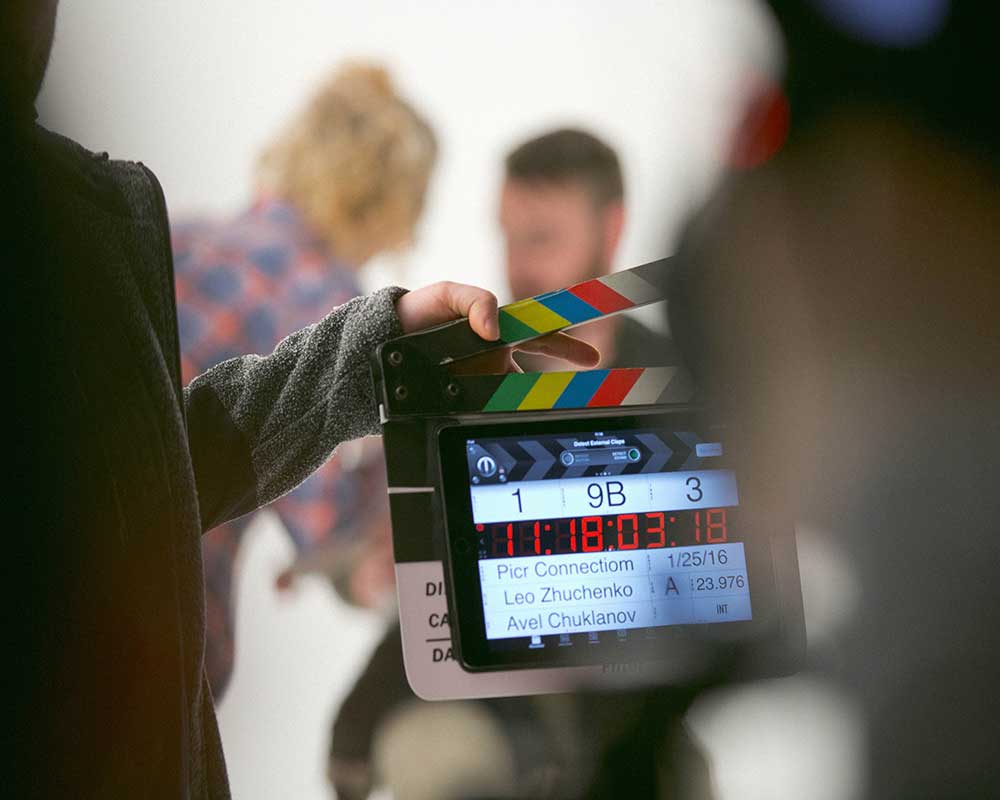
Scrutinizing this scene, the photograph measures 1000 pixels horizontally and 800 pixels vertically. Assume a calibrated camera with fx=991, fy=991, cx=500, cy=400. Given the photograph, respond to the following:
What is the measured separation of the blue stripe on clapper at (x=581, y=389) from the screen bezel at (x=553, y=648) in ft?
0.06

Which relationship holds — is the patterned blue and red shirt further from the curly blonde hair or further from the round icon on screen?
the round icon on screen

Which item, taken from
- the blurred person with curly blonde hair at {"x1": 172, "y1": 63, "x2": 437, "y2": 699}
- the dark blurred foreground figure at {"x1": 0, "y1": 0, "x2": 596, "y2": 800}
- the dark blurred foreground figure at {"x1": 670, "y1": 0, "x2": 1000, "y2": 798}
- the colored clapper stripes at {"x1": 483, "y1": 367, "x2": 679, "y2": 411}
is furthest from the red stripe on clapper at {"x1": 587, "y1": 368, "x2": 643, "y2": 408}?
the dark blurred foreground figure at {"x1": 670, "y1": 0, "x2": 1000, "y2": 798}

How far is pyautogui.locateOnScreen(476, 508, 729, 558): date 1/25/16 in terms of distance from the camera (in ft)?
2.49

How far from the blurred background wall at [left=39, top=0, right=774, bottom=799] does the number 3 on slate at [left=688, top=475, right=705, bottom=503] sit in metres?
0.78

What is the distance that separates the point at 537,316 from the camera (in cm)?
81

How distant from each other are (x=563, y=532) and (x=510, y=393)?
0.38 ft

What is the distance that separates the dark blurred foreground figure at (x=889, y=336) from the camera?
1680mm

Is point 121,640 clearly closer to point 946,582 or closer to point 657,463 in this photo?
point 657,463

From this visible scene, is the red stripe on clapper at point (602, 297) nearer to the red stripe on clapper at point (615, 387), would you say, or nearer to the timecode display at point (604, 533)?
the red stripe on clapper at point (615, 387)

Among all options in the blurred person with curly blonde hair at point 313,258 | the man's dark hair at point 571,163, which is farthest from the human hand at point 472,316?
the man's dark hair at point 571,163

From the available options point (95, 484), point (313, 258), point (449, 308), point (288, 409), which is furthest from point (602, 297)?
point (313, 258)

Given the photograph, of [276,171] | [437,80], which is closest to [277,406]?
[276,171]

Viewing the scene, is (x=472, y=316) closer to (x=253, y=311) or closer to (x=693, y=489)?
(x=693, y=489)

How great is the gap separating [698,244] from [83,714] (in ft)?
4.61
